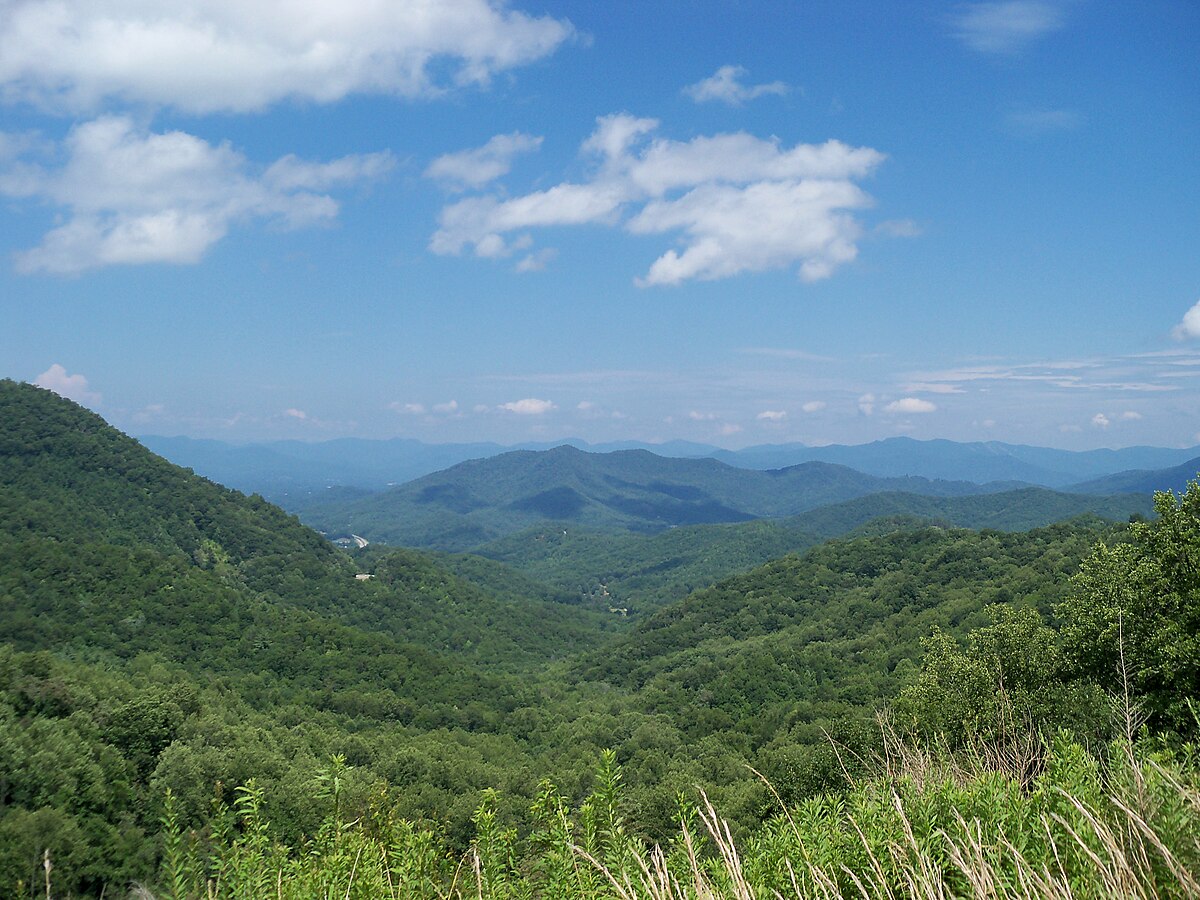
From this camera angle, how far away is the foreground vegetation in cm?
409

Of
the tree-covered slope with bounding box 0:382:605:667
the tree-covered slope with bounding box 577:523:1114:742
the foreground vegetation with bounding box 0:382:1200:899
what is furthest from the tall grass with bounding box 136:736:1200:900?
the tree-covered slope with bounding box 0:382:605:667

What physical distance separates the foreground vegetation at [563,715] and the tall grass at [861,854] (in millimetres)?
39

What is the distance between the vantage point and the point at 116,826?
20.4 metres

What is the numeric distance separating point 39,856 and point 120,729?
9692mm

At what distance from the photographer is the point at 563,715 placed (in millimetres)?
60281

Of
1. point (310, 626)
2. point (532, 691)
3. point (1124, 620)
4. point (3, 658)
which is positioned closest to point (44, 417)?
point (310, 626)

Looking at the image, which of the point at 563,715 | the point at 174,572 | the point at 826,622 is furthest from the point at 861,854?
the point at 826,622

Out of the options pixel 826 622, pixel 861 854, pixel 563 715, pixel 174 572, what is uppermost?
Result: pixel 861 854

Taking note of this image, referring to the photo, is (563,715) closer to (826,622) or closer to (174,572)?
(826,622)

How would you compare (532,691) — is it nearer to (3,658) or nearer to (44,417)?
(3,658)

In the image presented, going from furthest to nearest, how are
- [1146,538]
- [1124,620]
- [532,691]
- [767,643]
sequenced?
[767,643]
[532,691]
[1146,538]
[1124,620]

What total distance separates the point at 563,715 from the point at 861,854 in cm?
6024

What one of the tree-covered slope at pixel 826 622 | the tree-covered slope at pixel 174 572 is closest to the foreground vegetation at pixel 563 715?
the tree-covered slope at pixel 174 572

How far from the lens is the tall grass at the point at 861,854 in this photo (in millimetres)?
3012
